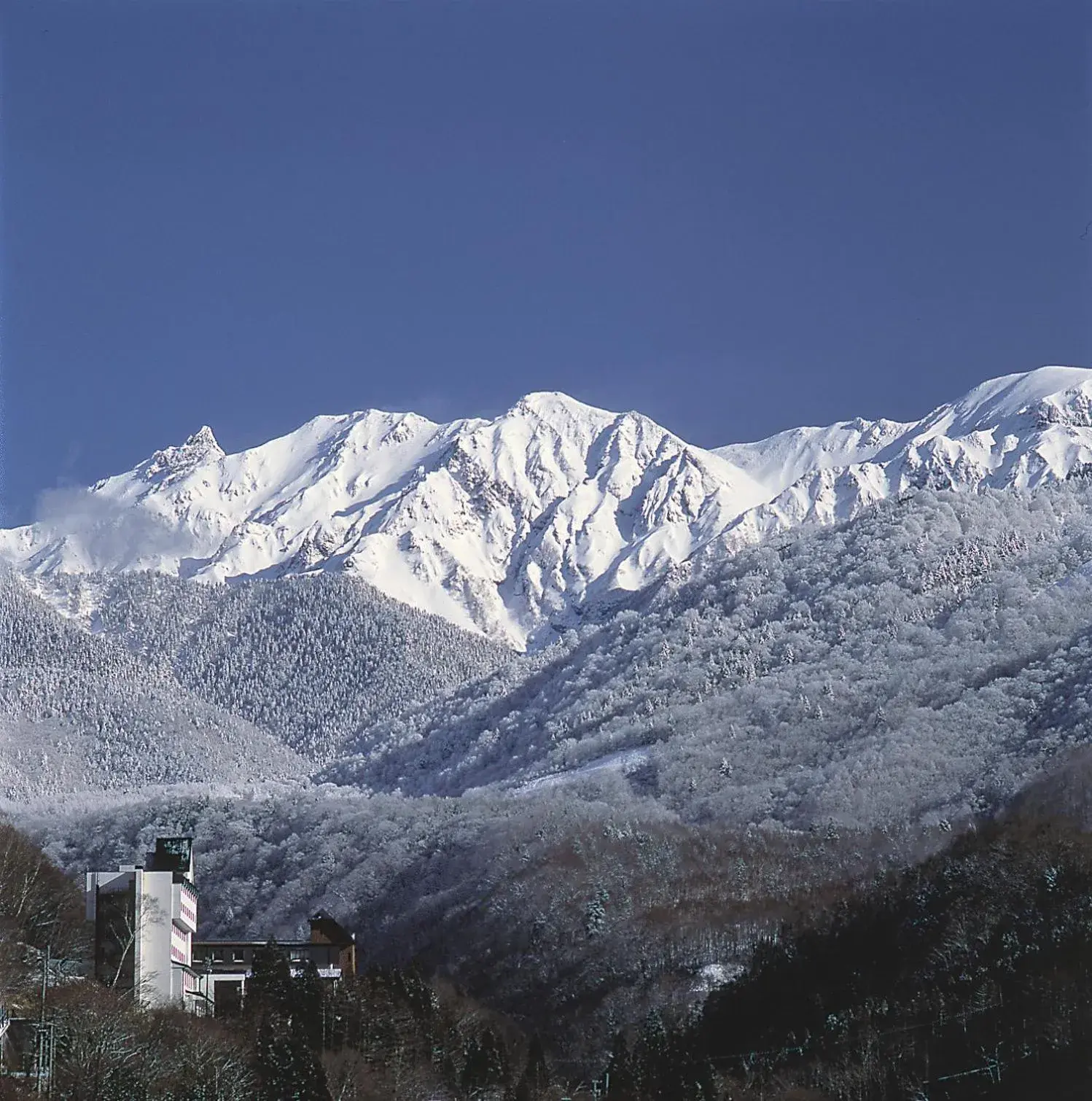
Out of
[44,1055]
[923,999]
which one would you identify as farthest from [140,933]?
[923,999]

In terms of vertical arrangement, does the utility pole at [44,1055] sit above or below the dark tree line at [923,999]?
below

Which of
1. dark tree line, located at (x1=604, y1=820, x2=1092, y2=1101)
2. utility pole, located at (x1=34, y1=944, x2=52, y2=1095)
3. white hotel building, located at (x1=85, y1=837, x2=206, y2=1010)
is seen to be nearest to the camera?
utility pole, located at (x1=34, y1=944, x2=52, y2=1095)

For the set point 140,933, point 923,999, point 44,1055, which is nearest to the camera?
point 44,1055

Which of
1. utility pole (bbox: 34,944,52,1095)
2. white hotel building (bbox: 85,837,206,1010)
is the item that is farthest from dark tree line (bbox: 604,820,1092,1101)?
utility pole (bbox: 34,944,52,1095)

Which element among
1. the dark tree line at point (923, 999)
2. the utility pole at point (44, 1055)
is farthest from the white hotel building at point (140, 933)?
the dark tree line at point (923, 999)

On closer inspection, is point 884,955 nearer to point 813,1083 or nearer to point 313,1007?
point 813,1083

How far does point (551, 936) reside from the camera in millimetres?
189750

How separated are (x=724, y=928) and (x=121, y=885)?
79616mm

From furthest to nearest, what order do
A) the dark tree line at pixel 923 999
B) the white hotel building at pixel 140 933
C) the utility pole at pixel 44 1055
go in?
1. the dark tree line at pixel 923 999
2. the white hotel building at pixel 140 933
3. the utility pole at pixel 44 1055

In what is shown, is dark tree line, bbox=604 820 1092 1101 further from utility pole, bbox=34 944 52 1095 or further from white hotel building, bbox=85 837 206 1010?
utility pole, bbox=34 944 52 1095

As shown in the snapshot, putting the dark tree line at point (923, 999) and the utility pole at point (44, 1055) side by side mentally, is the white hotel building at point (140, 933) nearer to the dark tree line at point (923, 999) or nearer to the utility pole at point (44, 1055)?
the utility pole at point (44, 1055)

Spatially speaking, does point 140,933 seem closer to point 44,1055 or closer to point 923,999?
point 44,1055

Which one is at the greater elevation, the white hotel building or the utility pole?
the white hotel building

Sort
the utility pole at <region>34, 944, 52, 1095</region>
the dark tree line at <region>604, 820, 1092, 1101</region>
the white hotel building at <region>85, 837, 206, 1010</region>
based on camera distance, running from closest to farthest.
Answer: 1. the utility pole at <region>34, 944, 52, 1095</region>
2. the white hotel building at <region>85, 837, 206, 1010</region>
3. the dark tree line at <region>604, 820, 1092, 1101</region>
